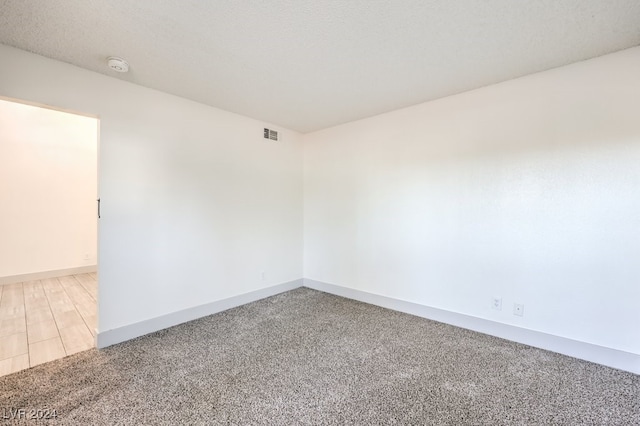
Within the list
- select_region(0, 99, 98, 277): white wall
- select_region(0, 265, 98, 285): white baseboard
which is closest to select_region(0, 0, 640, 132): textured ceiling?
select_region(0, 99, 98, 277): white wall

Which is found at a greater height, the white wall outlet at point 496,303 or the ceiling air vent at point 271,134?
the ceiling air vent at point 271,134

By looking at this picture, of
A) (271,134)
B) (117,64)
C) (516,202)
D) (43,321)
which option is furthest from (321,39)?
(43,321)

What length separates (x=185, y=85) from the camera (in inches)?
108

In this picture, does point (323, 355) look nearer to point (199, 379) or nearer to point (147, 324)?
point (199, 379)

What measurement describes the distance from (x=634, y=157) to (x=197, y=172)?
157 inches

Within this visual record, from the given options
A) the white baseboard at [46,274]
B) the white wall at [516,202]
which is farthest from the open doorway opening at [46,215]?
the white wall at [516,202]

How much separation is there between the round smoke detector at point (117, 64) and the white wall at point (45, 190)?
3074mm

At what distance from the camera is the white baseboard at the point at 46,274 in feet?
14.2

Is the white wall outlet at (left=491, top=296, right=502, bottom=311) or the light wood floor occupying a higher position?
the white wall outlet at (left=491, top=296, right=502, bottom=311)

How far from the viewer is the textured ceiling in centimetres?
169

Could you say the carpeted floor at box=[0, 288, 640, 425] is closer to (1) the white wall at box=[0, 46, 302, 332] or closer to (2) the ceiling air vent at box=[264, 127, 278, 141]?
(1) the white wall at box=[0, 46, 302, 332]

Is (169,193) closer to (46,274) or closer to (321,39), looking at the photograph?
(321,39)

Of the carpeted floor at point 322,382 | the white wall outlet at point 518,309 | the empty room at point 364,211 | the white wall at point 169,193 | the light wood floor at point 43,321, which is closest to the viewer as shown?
the carpeted floor at point 322,382

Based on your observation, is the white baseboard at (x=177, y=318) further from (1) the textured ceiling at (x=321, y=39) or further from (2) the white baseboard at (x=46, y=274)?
(1) the textured ceiling at (x=321, y=39)
